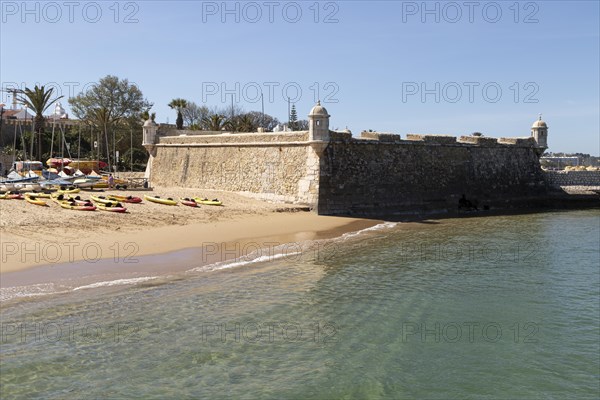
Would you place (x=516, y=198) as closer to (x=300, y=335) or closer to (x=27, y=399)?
(x=300, y=335)

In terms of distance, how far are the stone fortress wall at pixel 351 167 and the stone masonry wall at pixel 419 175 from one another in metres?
0.05

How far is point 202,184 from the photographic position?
30.8 metres

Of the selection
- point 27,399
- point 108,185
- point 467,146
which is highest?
point 467,146

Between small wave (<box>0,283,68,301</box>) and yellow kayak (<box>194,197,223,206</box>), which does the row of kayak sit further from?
small wave (<box>0,283,68,301</box>)

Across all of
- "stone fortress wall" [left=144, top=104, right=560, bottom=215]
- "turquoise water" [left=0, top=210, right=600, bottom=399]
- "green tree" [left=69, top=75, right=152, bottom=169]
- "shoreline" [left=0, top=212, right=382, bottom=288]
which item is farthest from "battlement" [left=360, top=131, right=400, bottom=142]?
"green tree" [left=69, top=75, right=152, bottom=169]

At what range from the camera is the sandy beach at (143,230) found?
13930 millimetres

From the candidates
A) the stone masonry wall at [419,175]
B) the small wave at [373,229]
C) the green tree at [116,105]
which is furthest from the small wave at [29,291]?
the green tree at [116,105]

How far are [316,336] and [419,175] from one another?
21456mm

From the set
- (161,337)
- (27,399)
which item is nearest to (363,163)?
(161,337)

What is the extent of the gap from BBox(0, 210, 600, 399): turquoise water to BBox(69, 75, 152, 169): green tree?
38807 mm

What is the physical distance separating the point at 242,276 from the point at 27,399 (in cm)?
688

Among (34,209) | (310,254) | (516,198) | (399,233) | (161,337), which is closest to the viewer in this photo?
(161,337)

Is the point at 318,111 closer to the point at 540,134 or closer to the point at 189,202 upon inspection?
the point at 189,202

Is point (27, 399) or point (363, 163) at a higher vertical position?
point (363, 163)
